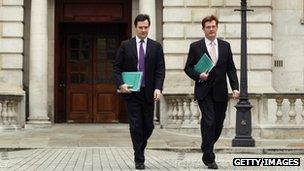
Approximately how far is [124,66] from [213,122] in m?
1.64

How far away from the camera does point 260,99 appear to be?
18.9m

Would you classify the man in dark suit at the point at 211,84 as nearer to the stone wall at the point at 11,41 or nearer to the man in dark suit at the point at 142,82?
the man in dark suit at the point at 142,82

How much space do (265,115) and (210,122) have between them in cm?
882

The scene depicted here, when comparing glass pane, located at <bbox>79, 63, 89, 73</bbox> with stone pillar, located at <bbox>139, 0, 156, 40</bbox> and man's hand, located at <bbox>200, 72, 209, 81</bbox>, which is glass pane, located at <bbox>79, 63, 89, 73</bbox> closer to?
stone pillar, located at <bbox>139, 0, 156, 40</bbox>

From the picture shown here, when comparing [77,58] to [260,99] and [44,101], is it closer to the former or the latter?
[44,101]

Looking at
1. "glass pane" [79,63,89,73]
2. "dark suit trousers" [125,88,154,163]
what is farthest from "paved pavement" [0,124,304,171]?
"glass pane" [79,63,89,73]

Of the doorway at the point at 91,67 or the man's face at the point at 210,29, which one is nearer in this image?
the man's face at the point at 210,29

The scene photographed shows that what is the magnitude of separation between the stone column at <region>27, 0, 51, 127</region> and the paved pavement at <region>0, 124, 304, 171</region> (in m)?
0.95


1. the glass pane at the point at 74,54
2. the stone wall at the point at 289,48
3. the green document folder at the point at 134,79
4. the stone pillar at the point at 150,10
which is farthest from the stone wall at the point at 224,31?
the green document folder at the point at 134,79

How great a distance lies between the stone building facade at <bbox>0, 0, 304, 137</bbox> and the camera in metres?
21.1

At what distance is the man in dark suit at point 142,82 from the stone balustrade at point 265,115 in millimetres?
8594

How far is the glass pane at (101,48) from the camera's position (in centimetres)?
2423

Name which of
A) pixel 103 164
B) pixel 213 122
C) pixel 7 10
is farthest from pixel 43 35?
pixel 213 122

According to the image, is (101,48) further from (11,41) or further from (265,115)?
(265,115)
